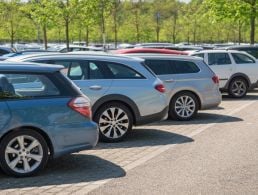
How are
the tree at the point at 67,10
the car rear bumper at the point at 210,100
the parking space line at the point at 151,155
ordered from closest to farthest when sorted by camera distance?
the parking space line at the point at 151,155, the car rear bumper at the point at 210,100, the tree at the point at 67,10

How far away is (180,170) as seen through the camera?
6.78 m

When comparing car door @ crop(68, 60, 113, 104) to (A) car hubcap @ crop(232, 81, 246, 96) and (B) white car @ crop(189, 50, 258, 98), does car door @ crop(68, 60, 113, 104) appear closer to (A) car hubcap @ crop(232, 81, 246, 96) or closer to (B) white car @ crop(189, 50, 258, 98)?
(B) white car @ crop(189, 50, 258, 98)

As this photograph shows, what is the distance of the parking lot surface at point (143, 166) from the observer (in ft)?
19.6

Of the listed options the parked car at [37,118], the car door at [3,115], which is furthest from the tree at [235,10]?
the car door at [3,115]

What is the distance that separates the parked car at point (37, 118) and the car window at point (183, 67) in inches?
203

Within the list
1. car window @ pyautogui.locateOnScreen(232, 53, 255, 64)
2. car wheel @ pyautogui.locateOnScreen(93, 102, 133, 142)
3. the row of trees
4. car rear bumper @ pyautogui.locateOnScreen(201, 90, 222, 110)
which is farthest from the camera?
the row of trees

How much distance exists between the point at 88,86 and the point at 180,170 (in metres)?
2.78

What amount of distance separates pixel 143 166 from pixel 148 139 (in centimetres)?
216

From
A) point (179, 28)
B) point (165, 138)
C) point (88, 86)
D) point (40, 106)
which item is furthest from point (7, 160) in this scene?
point (179, 28)

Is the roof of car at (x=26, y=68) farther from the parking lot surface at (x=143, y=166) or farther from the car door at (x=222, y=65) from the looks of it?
the car door at (x=222, y=65)

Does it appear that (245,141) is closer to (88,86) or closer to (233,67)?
(88,86)

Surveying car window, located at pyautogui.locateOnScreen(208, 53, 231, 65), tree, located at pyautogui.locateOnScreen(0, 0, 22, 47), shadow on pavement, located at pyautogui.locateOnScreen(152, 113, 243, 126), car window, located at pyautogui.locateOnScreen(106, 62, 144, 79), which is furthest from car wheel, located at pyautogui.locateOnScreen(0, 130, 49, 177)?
tree, located at pyautogui.locateOnScreen(0, 0, 22, 47)

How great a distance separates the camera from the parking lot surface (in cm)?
599

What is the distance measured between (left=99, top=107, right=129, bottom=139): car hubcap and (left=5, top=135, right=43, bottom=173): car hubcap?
2.51 m
